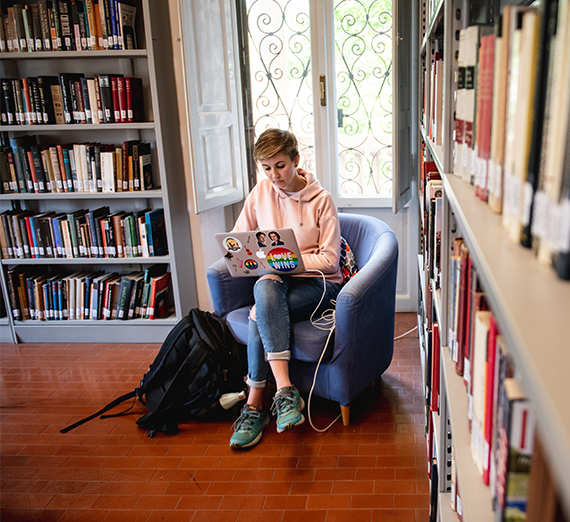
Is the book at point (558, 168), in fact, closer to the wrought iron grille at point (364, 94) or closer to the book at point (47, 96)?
the wrought iron grille at point (364, 94)

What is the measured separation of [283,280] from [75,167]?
1578 mm

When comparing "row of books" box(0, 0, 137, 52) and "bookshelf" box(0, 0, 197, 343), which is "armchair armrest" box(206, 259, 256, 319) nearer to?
"bookshelf" box(0, 0, 197, 343)

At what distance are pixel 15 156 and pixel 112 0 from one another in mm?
1055

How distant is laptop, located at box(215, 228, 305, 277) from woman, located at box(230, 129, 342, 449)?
0.07 metres

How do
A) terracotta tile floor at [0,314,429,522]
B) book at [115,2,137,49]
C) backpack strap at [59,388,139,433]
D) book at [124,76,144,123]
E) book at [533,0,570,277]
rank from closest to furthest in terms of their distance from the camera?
1. book at [533,0,570,277]
2. terracotta tile floor at [0,314,429,522]
3. backpack strap at [59,388,139,433]
4. book at [115,2,137,49]
5. book at [124,76,144,123]

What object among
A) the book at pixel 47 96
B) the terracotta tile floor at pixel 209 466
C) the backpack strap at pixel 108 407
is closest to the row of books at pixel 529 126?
the terracotta tile floor at pixel 209 466

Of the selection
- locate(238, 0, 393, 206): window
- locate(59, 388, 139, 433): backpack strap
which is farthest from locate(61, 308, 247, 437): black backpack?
locate(238, 0, 393, 206): window

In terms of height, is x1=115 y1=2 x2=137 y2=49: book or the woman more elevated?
x1=115 y1=2 x2=137 y2=49: book

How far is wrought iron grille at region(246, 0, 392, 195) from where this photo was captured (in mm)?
3229

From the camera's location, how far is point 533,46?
1.76ft

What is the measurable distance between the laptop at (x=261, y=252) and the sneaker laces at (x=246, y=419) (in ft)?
1.91

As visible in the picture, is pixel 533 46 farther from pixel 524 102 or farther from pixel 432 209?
pixel 432 209

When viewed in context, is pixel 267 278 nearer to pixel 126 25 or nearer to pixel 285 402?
pixel 285 402

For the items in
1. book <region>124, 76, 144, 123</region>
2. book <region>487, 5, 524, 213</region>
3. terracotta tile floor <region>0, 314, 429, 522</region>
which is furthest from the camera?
book <region>124, 76, 144, 123</region>
